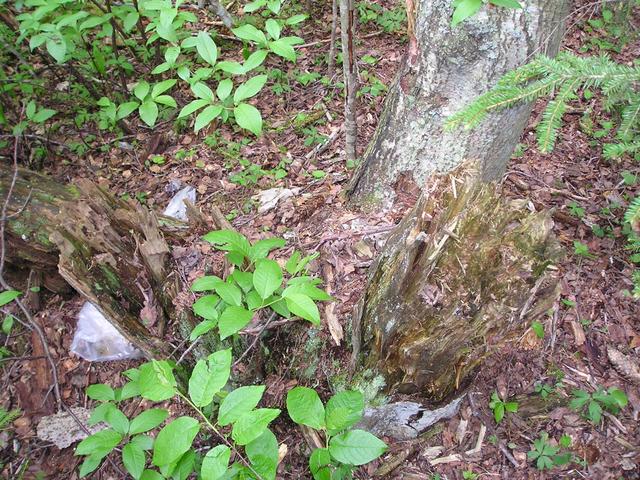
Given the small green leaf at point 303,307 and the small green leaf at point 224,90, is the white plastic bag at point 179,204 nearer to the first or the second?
the small green leaf at point 224,90

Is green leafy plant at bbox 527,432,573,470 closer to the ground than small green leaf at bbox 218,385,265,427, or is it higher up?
closer to the ground

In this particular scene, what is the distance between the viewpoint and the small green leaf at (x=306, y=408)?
200 centimetres

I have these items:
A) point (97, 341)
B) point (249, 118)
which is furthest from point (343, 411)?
point (97, 341)

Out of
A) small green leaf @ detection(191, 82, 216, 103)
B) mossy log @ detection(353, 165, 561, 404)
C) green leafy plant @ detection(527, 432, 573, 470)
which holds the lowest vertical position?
green leafy plant @ detection(527, 432, 573, 470)

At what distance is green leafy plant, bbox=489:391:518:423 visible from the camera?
2.65 meters

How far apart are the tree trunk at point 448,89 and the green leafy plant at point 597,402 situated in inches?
56.7

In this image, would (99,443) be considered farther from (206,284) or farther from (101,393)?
(206,284)

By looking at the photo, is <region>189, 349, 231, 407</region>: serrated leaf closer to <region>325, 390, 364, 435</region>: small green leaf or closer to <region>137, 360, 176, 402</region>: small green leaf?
<region>137, 360, 176, 402</region>: small green leaf

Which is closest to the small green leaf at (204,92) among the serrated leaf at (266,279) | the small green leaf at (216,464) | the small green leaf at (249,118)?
the small green leaf at (249,118)

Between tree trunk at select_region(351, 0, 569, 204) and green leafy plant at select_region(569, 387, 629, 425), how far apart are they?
4.73ft

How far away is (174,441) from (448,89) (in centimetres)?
222

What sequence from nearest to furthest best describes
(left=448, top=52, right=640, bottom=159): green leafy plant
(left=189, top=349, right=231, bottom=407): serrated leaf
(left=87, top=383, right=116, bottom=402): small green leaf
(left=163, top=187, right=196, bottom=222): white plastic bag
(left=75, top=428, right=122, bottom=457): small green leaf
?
(left=448, top=52, right=640, bottom=159): green leafy plant → (left=189, top=349, right=231, bottom=407): serrated leaf → (left=75, top=428, right=122, bottom=457): small green leaf → (left=87, top=383, right=116, bottom=402): small green leaf → (left=163, top=187, right=196, bottom=222): white plastic bag

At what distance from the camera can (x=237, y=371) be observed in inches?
107

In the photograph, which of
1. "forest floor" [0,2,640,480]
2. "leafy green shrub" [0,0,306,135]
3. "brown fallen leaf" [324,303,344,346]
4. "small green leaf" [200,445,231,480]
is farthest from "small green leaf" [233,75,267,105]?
"small green leaf" [200,445,231,480]
